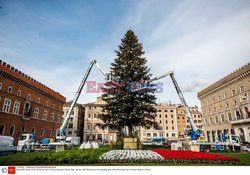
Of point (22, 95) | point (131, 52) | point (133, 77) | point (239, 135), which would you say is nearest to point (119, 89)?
point (133, 77)

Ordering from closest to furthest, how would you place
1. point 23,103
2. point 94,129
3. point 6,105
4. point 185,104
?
point 185,104 → point 6,105 → point 23,103 → point 94,129

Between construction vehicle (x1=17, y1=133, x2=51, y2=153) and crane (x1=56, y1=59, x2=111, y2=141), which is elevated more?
crane (x1=56, y1=59, x2=111, y2=141)

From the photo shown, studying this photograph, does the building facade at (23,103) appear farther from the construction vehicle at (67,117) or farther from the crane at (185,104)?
the crane at (185,104)

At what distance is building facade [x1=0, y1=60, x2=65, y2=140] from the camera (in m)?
21.7

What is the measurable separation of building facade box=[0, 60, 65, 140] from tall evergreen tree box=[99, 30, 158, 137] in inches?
466

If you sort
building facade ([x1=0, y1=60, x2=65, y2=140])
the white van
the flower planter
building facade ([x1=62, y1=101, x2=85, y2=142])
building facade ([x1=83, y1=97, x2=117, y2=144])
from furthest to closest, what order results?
building facade ([x1=62, y1=101, x2=85, y2=142])
building facade ([x1=83, y1=97, x2=117, y2=144])
building facade ([x1=0, y1=60, x2=65, y2=140])
the flower planter
the white van

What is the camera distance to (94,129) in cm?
5019

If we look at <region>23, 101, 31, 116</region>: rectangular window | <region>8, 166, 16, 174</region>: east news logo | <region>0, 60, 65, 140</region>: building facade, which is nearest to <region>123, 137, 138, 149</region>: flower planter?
<region>8, 166, 16, 174</region>: east news logo

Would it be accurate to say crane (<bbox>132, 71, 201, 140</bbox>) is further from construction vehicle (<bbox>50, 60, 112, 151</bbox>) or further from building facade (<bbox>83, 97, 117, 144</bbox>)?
building facade (<bbox>83, 97, 117, 144</bbox>)

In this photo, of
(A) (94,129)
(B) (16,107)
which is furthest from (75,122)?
(B) (16,107)

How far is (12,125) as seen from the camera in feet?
74.7

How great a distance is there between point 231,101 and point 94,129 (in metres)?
41.3

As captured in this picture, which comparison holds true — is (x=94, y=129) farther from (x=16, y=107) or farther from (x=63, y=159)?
(x=63, y=159)

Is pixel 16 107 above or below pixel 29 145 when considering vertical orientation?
above
